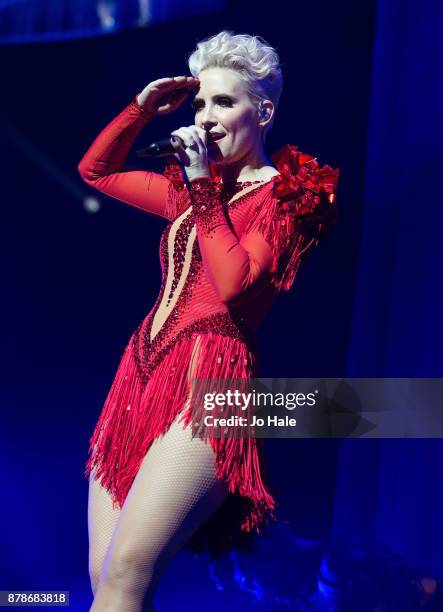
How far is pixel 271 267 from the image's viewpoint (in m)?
1.34

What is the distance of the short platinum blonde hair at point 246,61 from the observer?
1.49m

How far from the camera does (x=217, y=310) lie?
1369 mm

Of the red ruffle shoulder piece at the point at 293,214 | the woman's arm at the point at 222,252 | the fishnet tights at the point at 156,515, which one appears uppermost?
the red ruffle shoulder piece at the point at 293,214

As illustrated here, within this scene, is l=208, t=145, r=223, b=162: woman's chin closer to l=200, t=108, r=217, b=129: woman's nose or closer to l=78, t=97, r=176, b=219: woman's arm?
l=200, t=108, r=217, b=129: woman's nose

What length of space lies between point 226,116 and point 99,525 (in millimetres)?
761

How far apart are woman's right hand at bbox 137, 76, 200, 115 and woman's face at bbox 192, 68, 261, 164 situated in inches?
1.3

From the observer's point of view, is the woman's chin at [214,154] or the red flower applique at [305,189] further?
the woman's chin at [214,154]

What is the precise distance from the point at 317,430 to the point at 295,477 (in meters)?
0.37

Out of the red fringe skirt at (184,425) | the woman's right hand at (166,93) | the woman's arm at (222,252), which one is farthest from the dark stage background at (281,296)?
the woman's arm at (222,252)

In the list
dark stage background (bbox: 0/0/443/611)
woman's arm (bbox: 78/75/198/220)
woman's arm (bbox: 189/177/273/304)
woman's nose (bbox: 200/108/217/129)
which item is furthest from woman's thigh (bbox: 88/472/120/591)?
dark stage background (bbox: 0/0/443/611)

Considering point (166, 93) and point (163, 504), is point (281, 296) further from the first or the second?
point (163, 504)

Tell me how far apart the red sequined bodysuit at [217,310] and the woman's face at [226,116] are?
0.08m

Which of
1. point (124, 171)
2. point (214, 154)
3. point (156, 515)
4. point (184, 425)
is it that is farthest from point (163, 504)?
point (124, 171)

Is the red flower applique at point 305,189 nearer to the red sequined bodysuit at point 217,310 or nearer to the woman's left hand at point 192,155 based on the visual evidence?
the red sequined bodysuit at point 217,310
